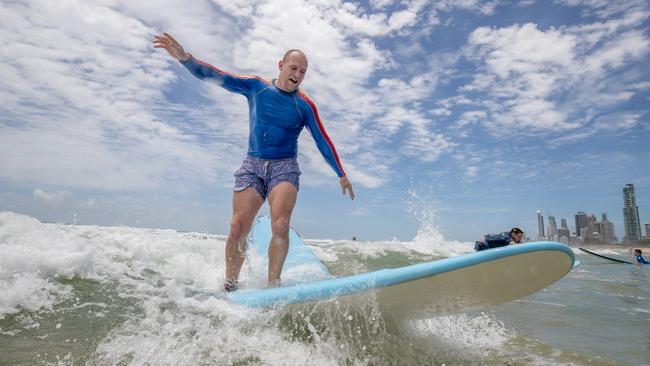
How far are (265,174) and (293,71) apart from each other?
0.91 meters

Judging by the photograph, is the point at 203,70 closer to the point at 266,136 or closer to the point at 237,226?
the point at 266,136

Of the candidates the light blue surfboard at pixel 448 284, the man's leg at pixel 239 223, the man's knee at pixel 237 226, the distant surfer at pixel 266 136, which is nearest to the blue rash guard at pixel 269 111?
the distant surfer at pixel 266 136

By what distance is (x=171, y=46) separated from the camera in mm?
3121

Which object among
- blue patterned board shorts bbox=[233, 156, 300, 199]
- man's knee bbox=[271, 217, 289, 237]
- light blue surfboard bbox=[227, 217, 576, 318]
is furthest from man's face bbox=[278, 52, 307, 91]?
light blue surfboard bbox=[227, 217, 576, 318]

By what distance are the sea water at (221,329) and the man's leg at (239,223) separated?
0.34 meters

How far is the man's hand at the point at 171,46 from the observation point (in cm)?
308

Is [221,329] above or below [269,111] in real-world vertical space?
below

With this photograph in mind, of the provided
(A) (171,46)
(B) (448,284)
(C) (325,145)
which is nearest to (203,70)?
(A) (171,46)

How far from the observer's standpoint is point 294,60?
3164mm

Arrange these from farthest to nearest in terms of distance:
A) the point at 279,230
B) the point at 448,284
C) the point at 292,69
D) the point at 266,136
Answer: the point at 266,136 → the point at 292,69 → the point at 279,230 → the point at 448,284

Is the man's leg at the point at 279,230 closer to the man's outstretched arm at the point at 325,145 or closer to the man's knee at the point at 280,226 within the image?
the man's knee at the point at 280,226

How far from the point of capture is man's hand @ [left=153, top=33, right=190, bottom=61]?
3.08m

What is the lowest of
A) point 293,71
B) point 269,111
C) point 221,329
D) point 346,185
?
point 221,329

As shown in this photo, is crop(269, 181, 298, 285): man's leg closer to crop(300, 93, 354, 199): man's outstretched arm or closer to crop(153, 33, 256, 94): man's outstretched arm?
crop(300, 93, 354, 199): man's outstretched arm
